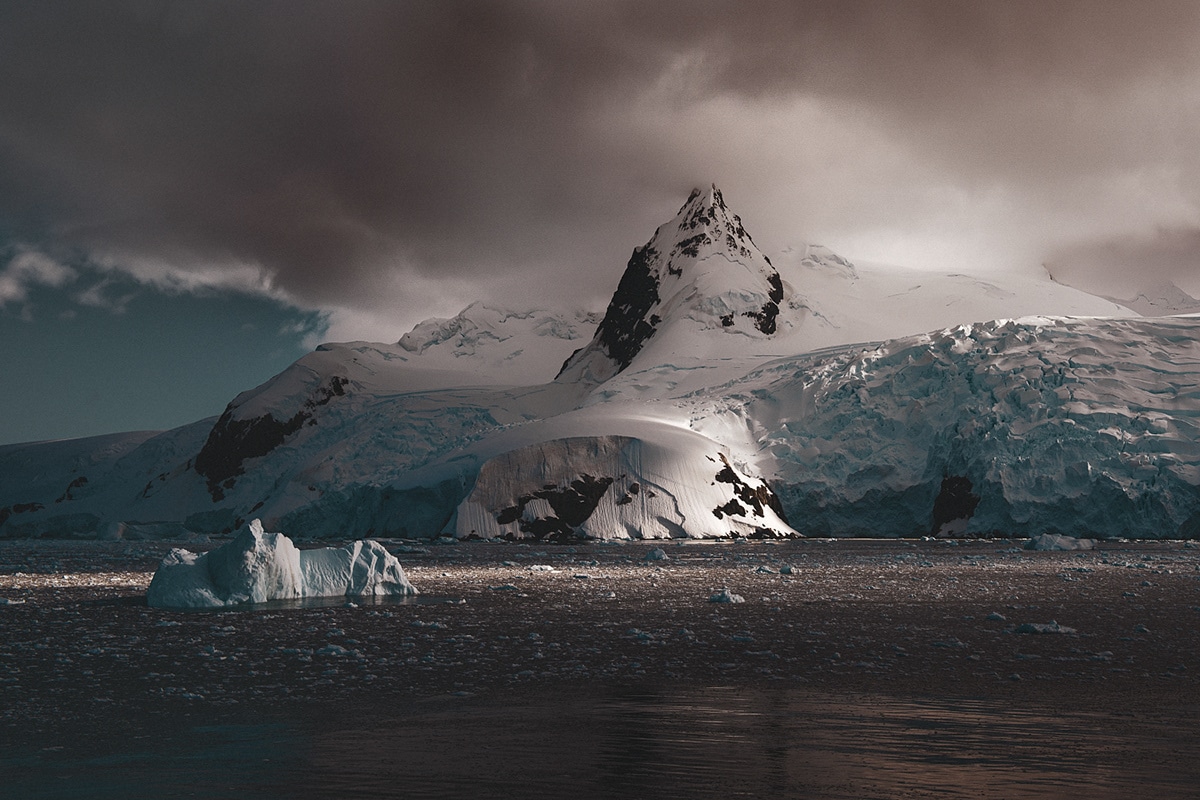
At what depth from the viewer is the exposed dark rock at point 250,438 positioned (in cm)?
14012

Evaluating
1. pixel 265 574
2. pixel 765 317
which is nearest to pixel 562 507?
pixel 265 574

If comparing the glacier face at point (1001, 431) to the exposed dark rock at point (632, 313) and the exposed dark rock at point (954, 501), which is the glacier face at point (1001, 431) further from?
the exposed dark rock at point (632, 313)

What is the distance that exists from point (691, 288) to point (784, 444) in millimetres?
63002

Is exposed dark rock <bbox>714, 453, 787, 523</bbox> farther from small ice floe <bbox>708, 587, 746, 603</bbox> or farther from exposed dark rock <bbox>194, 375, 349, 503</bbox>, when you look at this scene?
exposed dark rock <bbox>194, 375, 349, 503</bbox>

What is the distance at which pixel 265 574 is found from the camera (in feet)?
74.1

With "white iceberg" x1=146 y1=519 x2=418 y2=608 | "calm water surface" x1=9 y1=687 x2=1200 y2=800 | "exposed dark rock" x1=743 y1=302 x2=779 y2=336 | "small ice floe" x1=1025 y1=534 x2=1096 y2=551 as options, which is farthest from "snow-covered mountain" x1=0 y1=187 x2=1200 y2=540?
"calm water surface" x1=9 y1=687 x2=1200 y2=800

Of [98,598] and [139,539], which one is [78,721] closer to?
[98,598]

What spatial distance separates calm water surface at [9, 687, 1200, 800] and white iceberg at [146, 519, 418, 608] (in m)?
12.8

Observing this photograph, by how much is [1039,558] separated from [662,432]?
41.6 metres

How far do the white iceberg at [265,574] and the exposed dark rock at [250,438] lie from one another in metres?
121

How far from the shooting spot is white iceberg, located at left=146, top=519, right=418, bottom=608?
2159 cm

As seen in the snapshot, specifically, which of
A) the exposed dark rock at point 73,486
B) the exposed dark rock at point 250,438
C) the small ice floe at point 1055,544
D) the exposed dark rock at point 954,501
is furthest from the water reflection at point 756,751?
the exposed dark rock at point 73,486

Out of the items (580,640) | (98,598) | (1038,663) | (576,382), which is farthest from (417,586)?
(576,382)

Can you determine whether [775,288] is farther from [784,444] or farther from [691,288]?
[784,444]
